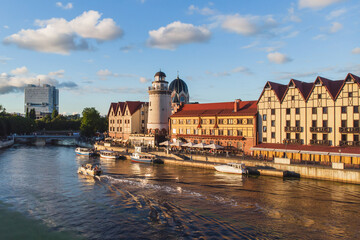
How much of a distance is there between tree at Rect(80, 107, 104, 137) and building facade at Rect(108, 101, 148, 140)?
66.9 ft

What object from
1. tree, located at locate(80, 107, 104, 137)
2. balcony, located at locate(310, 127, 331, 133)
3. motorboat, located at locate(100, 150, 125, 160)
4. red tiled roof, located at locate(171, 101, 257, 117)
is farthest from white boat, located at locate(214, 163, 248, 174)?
tree, located at locate(80, 107, 104, 137)

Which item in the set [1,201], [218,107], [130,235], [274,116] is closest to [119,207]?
[130,235]

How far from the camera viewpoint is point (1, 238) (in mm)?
28781

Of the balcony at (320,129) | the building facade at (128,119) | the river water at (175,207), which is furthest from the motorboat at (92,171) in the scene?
the building facade at (128,119)

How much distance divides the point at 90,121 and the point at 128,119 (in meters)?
32.9

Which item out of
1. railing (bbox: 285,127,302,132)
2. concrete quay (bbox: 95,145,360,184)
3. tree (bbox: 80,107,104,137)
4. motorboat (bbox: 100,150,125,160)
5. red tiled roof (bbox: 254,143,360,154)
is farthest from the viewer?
tree (bbox: 80,107,104,137)

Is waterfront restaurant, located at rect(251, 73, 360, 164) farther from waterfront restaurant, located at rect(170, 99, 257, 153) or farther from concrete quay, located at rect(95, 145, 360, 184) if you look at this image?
concrete quay, located at rect(95, 145, 360, 184)

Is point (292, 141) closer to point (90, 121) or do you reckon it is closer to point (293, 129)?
point (293, 129)

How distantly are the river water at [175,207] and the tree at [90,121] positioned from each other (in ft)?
280

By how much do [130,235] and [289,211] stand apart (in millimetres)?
19132

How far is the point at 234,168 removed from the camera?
5947 centimetres

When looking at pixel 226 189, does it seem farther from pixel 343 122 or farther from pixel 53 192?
pixel 343 122

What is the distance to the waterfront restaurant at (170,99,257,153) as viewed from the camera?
242 ft

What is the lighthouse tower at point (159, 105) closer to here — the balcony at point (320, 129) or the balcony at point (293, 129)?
the balcony at point (293, 129)
